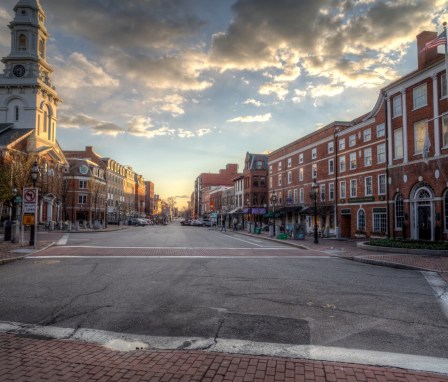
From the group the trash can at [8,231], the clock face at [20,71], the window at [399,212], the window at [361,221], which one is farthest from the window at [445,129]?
the clock face at [20,71]

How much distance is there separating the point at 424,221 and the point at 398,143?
22.0ft

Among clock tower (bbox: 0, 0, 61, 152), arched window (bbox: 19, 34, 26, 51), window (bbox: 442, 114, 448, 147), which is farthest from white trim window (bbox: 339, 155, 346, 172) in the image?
arched window (bbox: 19, 34, 26, 51)

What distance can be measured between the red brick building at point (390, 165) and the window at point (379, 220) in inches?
0.7

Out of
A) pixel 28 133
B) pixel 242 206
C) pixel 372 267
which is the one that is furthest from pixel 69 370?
pixel 242 206

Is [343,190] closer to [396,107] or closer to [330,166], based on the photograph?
[330,166]


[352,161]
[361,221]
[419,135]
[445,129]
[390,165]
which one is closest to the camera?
[445,129]

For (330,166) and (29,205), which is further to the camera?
(330,166)

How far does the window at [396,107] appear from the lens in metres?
28.3

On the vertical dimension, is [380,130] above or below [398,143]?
above

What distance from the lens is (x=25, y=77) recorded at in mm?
55406

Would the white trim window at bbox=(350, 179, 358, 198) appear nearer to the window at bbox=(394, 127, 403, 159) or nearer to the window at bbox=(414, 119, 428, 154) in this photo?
the window at bbox=(394, 127, 403, 159)

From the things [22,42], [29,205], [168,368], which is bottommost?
[168,368]

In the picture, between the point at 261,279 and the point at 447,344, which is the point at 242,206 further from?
the point at 447,344

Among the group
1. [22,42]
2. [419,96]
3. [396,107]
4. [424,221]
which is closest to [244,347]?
[424,221]
